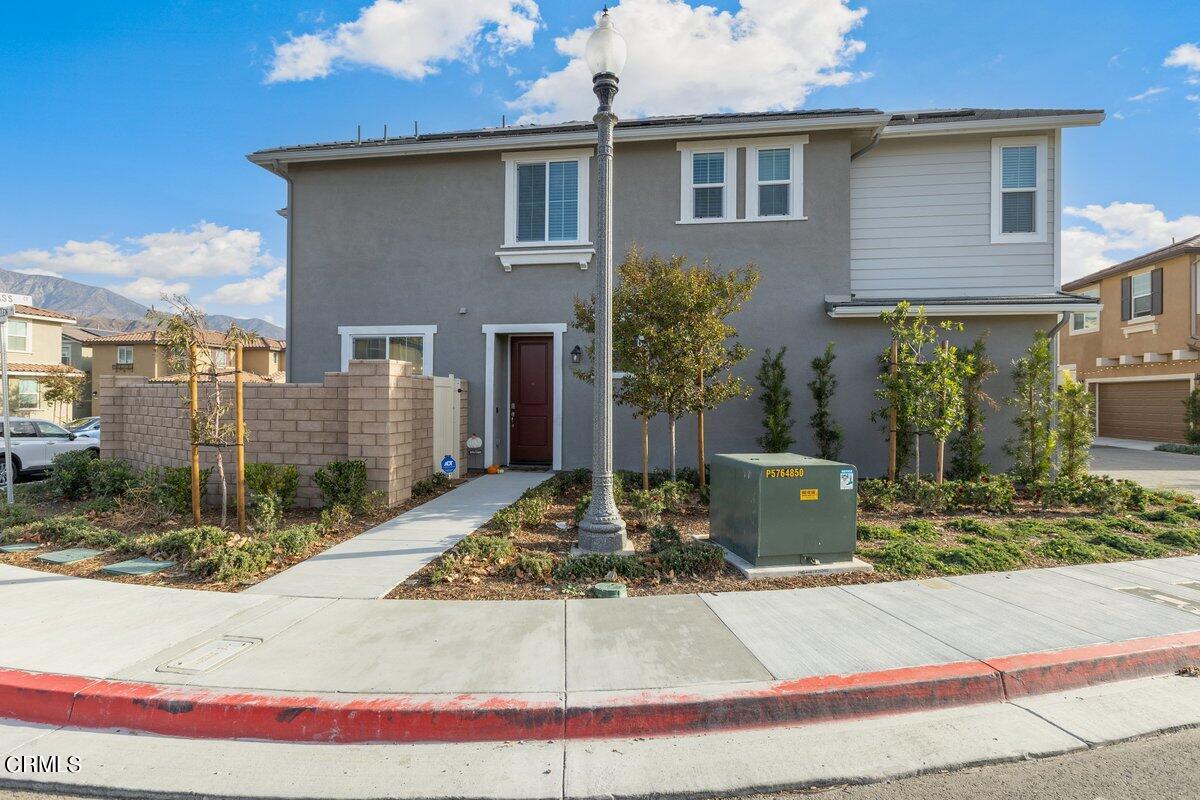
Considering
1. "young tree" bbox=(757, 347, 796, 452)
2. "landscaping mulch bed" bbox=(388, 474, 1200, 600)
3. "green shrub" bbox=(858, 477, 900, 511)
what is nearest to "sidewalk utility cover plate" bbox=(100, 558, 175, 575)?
"landscaping mulch bed" bbox=(388, 474, 1200, 600)

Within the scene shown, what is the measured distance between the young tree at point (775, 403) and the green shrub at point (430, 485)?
5.29 metres

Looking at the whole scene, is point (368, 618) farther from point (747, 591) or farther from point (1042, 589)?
point (1042, 589)

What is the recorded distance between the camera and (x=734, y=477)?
5.89m

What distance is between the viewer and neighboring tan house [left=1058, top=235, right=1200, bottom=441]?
19547 millimetres

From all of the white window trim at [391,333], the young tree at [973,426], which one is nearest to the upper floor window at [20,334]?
the white window trim at [391,333]

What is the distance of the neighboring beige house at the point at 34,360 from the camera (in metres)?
30.2

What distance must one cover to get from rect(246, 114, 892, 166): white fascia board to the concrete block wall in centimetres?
496

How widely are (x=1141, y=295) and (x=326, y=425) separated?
87.4 feet

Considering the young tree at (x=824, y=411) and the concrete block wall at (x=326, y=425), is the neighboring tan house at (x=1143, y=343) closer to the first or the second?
the young tree at (x=824, y=411)

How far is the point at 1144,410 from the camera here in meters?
21.7

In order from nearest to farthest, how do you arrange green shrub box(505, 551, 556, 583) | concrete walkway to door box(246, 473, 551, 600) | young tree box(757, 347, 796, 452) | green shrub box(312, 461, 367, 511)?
concrete walkway to door box(246, 473, 551, 600) < green shrub box(505, 551, 556, 583) < green shrub box(312, 461, 367, 511) < young tree box(757, 347, 796, 452)

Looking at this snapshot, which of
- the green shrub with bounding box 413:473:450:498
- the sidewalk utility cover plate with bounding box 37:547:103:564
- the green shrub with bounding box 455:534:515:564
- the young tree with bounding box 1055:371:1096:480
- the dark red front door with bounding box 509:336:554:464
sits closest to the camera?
the green shrub with bounding box 455:534:515:564

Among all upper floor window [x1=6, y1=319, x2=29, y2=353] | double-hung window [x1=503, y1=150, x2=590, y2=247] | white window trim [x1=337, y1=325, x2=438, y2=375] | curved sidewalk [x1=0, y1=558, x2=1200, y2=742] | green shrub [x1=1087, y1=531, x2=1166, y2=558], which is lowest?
curved sidewalk [x1=0, y1=558, x2=1200, y2=742]

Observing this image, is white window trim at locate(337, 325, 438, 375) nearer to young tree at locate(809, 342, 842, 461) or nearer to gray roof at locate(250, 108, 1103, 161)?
gray roof at locate(250, 108, 1103, 161)
